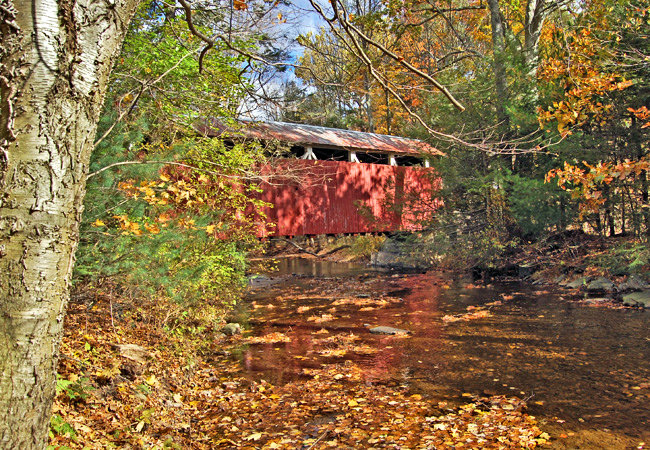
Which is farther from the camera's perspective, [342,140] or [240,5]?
[342,140]

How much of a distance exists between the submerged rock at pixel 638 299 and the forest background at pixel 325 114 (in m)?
0.61

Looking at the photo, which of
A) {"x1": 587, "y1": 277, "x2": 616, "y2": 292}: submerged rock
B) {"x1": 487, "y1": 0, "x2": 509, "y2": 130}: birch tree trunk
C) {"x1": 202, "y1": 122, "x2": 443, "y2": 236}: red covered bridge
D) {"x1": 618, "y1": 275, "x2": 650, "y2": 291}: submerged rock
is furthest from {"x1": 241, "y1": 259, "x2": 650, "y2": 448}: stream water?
{"x1": 487, "y1": 0, "x2": 509, "y2": 130}: birch tree trunk

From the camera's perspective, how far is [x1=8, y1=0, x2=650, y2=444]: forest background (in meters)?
4.23

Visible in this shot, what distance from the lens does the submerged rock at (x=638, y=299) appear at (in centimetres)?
841

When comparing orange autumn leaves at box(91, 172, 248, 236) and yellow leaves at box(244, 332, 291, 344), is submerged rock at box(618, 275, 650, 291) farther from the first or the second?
orange autumn leaves at box(91, 172, 248, 236)

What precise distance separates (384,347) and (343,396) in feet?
6.46

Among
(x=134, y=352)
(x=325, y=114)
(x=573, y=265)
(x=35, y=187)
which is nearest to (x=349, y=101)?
(x=325, y=114)

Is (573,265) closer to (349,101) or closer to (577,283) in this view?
(577,283)

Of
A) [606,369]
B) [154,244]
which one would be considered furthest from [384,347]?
[154,244]

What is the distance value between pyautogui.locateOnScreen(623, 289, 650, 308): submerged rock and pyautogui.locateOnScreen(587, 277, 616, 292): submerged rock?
0.76 metres

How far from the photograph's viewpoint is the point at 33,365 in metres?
1.20

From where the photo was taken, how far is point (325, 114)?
9.73 m

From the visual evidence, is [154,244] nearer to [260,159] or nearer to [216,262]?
[216,262]

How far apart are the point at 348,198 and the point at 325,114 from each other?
3314mm
